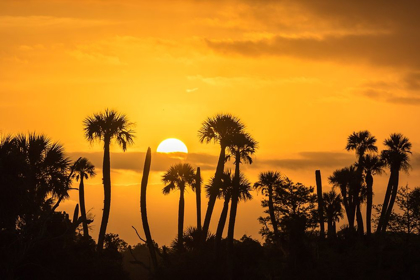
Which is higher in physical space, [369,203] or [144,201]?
[369,203]

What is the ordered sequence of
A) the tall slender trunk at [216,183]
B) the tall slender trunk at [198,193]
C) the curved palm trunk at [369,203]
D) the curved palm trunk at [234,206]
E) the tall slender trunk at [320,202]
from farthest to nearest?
1. the tall slender trunk at [198,193]
2. the curved palm trunk at [369,203]
3. the tall slender trunk at [320,202]
4. the curved palm trunk at [234,206]
5. the tall slender trunk at [216,183]

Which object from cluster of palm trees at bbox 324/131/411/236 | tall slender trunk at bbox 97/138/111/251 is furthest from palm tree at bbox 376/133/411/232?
tall slender trunk at bbox 97/138/111/251

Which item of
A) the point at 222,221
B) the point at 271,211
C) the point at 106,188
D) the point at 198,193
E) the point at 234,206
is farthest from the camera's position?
the point at 198,193

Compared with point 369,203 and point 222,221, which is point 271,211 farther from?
point 369,203

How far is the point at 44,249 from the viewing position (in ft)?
146

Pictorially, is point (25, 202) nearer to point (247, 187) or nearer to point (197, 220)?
point (247, 187)

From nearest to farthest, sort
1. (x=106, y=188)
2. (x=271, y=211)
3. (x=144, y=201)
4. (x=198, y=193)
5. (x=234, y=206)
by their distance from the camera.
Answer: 1. (x=106, y=188)
2. (x=144, y=201)
3. (x=234, y=206)
4. (x=271, y=211)
5. (x=198, y=193)

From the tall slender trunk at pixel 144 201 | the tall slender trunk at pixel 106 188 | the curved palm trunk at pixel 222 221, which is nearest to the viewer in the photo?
the curved palm trunk at pixel 222 221

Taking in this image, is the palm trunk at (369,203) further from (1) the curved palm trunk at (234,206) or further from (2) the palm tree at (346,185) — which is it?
(1) the curved palm trunk at (234,206)

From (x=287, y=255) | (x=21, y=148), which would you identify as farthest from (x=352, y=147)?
(x=21, y=148)

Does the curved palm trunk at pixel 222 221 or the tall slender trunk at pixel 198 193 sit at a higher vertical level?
the tall slender trunk at pixel 198 193

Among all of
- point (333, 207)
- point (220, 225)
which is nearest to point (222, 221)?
point (220, 225)

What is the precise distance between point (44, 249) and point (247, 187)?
2832cm

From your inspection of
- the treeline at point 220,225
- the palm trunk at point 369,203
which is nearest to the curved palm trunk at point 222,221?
the treeline at point 220,225
